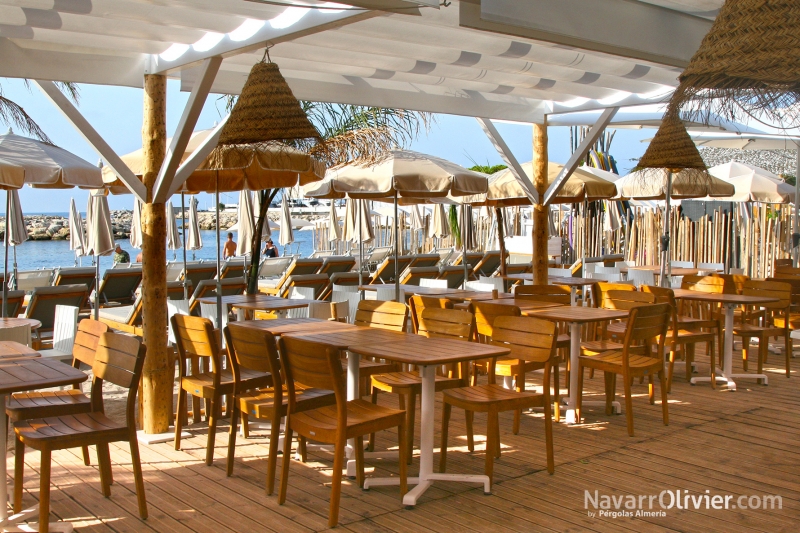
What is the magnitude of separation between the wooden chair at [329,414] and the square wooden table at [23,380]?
105cm

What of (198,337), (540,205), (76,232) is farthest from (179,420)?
(76,232)

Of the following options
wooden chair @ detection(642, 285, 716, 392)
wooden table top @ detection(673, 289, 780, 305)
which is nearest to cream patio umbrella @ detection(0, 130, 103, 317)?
wooden chair @ detection(642, 285, 716, 392)

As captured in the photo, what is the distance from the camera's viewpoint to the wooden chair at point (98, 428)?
147 inches

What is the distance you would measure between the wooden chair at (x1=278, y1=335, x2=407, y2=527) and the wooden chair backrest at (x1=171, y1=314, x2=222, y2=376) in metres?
0.79

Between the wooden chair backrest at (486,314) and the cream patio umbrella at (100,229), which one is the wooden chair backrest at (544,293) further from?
the cream patio umbrella at (100,229)

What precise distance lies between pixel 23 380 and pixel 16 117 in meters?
3.55

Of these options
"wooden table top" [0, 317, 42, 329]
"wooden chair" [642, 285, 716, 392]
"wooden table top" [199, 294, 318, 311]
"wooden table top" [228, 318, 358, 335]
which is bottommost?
"wooden chair" [642, 285, 716, 392]

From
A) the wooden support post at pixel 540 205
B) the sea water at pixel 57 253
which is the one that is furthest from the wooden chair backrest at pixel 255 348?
the sea water at pixel 57 253

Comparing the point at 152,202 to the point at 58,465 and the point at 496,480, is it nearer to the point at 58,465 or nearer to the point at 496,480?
the point at 58,465

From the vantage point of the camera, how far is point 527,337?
16.5 ft

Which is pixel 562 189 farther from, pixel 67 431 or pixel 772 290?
pixel 67 431

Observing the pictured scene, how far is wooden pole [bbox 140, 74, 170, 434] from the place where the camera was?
5832 mm

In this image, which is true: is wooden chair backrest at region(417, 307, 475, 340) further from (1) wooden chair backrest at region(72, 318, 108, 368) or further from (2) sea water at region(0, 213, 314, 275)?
(2) sea water at region(0, 213, 314, 275)

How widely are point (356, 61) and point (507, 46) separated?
1.26 metres
